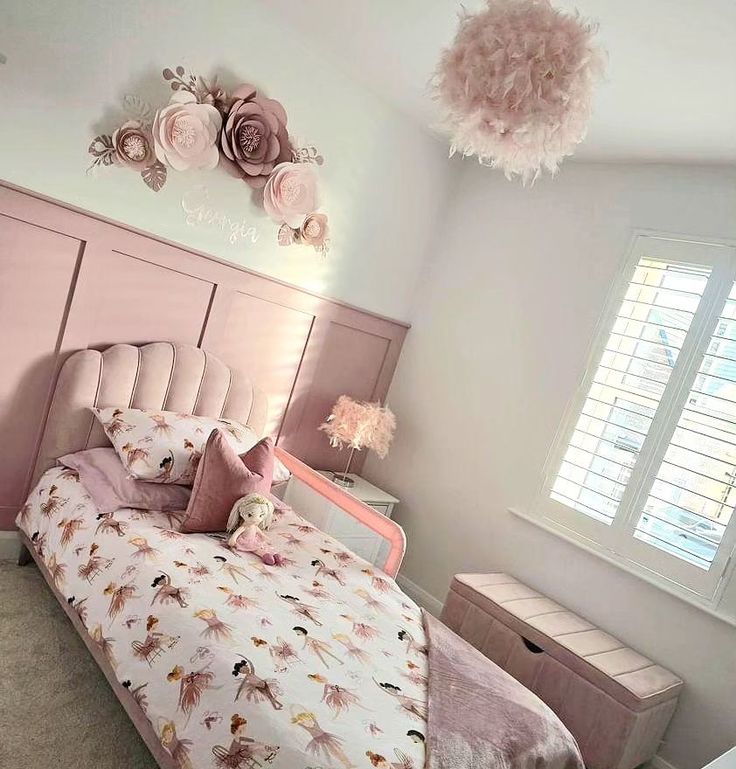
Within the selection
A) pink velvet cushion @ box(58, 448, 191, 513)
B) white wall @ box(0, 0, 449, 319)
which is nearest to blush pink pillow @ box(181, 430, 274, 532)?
pink velvet cushion @ box(58, 448, 191, 513)

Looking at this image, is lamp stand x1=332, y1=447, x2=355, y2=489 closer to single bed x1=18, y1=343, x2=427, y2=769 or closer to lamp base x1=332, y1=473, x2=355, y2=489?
lamp base x1=332, y1=473, x2=355, y2=489

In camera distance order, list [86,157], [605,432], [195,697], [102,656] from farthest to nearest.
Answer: [605,432] → [86,157] → [102,656] → [195,697]

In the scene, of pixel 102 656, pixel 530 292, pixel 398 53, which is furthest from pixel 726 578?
pixel 398 53

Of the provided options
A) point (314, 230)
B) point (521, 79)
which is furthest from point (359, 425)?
point (521, 79)

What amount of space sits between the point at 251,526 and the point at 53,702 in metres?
0.75

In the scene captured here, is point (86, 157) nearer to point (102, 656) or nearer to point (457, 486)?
point (102, 656)

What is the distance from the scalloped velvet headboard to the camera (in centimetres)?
254

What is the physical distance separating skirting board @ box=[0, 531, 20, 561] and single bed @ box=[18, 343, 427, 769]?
0.50ft

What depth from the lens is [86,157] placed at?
8.09 ft

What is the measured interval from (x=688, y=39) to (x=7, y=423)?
259 centimetres

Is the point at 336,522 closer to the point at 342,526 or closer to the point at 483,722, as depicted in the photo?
the point at 342,526

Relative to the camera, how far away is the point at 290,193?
2.94 meters

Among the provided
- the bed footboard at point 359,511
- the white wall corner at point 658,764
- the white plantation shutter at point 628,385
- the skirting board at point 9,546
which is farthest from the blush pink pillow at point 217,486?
the white wall corner at point 658,764

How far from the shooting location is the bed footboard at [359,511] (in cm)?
251
